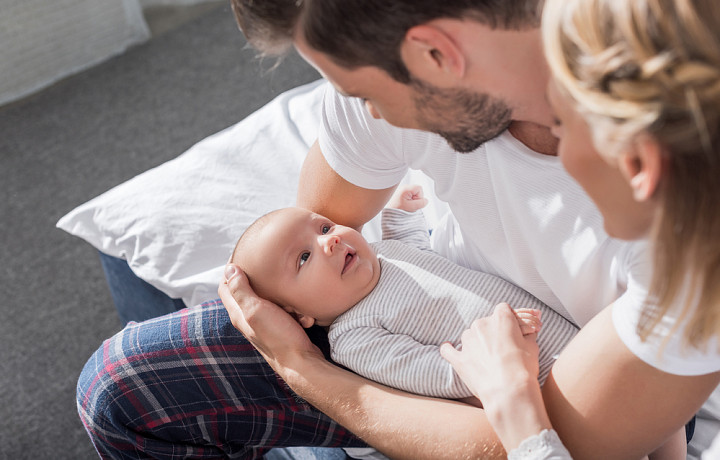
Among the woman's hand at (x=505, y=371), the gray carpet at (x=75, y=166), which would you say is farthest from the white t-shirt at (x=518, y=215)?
the gray carpet at (x=75, y=166)

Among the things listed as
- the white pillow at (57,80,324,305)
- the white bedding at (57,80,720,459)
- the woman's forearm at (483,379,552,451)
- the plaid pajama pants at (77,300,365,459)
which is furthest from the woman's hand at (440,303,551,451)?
the white pillow at (57,80,324,305)

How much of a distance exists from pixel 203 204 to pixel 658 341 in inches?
45.9

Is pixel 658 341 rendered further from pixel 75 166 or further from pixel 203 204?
pixel 75 166

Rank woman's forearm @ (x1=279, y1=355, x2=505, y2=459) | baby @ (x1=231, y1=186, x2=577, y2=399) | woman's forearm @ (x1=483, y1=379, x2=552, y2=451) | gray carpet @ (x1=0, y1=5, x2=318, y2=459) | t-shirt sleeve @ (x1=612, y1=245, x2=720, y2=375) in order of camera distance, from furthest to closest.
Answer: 1. gray carpet @ (x1=0, y1=5, x2=318, y2=459)
2. baby @ (x1=231, y1=186, x2=577, y2=399)
3. woman's forearm @ (x1=279, y1=355, x2=505, y2=459)
4. woman's forearm @ (x1=483, y1=379, x2=552, y2=451)
5. t-shirt sleeve @ (x1=612, y1=245, x2=720, y2=375)

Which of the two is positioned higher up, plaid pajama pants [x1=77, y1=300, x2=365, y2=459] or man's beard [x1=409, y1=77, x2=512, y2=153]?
man's beard [x1=409, y1=77, x2=512, y2=153]

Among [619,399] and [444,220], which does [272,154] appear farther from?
[619,399]

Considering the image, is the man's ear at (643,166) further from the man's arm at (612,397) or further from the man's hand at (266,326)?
the man's hand at (266,326)

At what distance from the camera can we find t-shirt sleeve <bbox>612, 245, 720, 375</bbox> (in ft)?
2.76

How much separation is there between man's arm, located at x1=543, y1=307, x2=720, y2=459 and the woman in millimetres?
70

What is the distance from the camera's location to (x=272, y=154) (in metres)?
1.87

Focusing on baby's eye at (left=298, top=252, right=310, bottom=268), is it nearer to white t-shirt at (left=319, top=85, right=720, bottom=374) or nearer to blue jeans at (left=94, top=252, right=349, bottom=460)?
white t-shirt at (left=319, top=85, right=720, bottom=374)

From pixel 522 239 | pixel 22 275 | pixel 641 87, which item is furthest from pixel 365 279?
pixel 22 275

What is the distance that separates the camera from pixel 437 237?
1.49 metres

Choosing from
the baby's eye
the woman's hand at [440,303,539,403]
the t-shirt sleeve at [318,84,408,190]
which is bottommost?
the baby's eye
